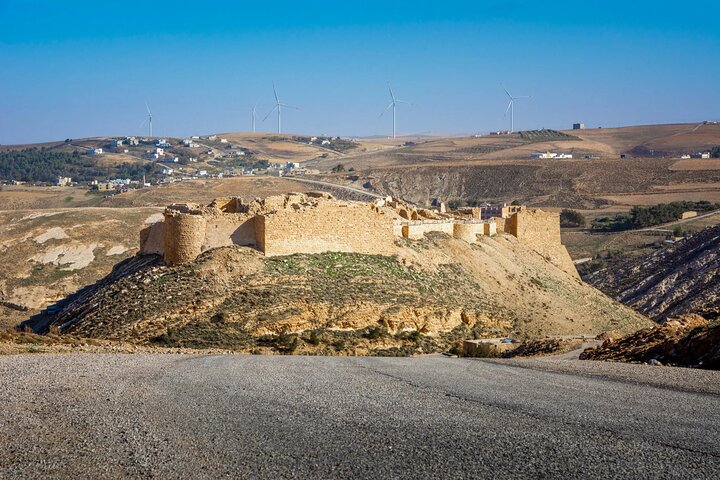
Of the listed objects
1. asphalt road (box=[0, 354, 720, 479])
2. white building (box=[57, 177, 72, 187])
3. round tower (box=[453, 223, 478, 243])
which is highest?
white building (box=[57, 177, 72, 187])

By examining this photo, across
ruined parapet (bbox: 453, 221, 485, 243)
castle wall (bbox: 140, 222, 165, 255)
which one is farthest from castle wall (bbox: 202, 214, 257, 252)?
ruined parapet (bbox: 453, 221, 485, 243)

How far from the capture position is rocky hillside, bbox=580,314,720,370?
1628 cm

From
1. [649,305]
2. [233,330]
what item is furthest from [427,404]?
[649,305]

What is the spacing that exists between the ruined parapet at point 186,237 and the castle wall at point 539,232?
15765 millimetres

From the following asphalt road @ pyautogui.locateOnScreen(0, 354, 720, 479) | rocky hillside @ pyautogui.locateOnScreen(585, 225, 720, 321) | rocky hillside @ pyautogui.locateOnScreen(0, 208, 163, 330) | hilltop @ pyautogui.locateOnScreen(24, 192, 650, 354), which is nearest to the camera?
asphalt road @ pyautogui.locateOnScreen(0, 354, 720, 479)

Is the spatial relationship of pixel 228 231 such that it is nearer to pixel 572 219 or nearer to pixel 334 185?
pixel 572 219

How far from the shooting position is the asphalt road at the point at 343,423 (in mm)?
8930

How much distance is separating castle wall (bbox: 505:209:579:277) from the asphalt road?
76.4 feet

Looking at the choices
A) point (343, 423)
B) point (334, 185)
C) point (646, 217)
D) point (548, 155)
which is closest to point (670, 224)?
point (646, 217)

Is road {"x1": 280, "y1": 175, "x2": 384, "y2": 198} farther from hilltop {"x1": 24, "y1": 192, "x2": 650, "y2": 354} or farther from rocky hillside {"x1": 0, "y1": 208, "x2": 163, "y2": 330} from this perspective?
hilltop {"x1": 24, "y1": 192, "x2": 650, "y2": 354}

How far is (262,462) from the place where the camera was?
29.8 ft

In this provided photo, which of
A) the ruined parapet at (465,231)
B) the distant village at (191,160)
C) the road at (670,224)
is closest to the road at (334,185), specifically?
the distant village at (191,160)

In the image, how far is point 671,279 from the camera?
139 feet

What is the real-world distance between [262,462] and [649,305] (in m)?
Answer: 33.9
